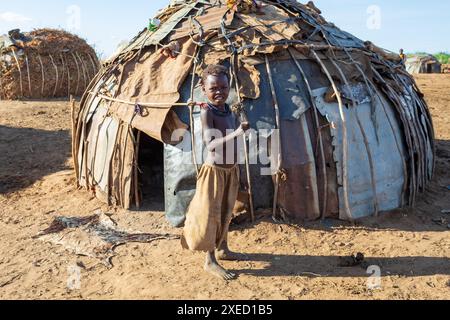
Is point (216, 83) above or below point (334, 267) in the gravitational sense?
above

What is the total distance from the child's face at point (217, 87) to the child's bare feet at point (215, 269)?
130 cm

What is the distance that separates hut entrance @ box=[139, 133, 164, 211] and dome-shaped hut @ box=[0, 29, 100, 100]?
27.2 ft

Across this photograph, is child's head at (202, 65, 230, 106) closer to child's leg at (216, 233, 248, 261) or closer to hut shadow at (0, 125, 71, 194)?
child's leg at (216, 233, 248, 261)

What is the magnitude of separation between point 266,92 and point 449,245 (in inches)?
90.6

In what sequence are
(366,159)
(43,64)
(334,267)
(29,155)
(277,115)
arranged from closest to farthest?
(334,267) → (277,115) → (366,159) → (29,155) → (43,64)

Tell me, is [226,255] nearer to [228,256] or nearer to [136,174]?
[228,256]

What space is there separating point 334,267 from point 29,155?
5.92 m

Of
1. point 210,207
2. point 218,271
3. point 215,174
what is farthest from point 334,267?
point 215,174

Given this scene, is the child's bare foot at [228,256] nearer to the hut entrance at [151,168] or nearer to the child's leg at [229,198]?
the child's leg at [229,198]

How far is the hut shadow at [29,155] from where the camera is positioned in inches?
267

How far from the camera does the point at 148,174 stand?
6281 mm

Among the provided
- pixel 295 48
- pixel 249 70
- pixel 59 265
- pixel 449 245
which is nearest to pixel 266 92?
pixel 249 70

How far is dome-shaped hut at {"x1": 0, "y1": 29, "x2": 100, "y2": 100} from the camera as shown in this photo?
13.0 meters

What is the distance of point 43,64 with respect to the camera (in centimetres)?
1341
